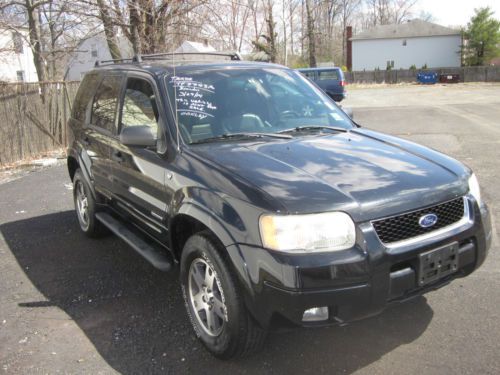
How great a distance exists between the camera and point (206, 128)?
3465 millimetres

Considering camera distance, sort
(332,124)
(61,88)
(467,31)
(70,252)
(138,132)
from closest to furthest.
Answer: (138,132) → (332,124) → (70,252) → (61,88) → (467,31)

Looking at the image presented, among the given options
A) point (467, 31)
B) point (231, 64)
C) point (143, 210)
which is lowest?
point (143, 210)

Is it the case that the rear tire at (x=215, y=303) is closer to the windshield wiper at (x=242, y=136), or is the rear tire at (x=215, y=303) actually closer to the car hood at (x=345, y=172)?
the car hood at (x=345, y=172)

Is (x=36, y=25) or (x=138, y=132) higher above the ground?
(x=36, y=25)

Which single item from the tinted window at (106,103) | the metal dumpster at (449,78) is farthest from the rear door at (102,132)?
the metal dumpster at (449,78)

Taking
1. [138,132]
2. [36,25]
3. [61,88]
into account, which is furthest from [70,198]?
[36,25]

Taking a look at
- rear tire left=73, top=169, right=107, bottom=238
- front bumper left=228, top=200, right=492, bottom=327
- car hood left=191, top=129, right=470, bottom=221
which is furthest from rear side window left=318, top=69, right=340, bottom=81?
front bumper left=228, top=200, right=492, bottom=327

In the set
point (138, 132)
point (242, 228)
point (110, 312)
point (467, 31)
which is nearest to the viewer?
point (242, 228)

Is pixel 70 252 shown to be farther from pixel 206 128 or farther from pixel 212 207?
pixel 212 207

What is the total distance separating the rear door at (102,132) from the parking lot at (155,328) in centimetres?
85

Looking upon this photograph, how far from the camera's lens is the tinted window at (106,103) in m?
4.34

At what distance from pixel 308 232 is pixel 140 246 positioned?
6.09 feet

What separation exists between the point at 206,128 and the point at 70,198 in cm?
463

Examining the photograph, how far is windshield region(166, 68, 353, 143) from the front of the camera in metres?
3.50
